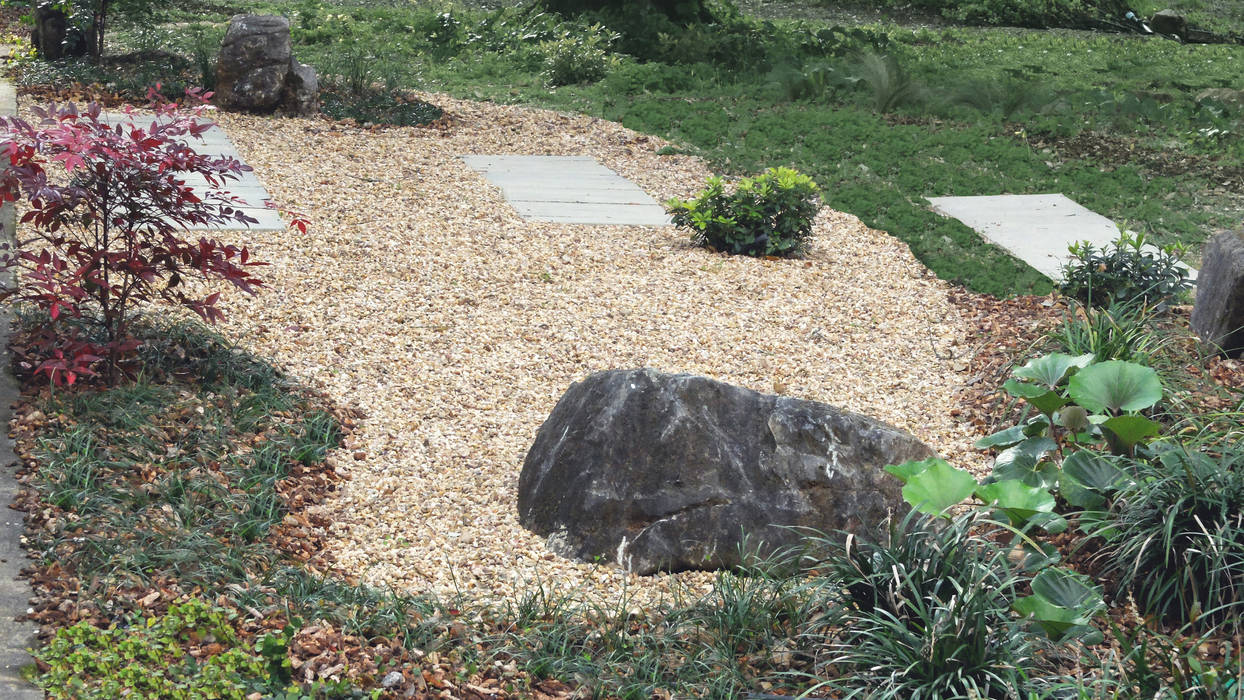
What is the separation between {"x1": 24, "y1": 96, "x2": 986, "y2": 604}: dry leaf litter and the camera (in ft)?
12.9

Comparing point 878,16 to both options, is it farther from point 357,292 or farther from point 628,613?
point 628,613

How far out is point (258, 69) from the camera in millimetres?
9555

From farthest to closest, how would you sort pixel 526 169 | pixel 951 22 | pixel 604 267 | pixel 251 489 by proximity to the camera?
pixel 951 22 → pixel 526 169 → pixel 604 267 → pixel 251 489

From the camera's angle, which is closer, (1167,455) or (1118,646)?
(1118,646)

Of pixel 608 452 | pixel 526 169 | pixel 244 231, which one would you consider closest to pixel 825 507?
pixel 608 452

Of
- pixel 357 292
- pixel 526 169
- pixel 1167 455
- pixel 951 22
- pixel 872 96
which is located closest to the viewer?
pixel 1167 455

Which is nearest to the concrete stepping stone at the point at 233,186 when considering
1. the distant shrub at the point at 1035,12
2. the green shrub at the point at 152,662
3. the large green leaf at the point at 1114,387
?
the green shrub at the point at 152,662

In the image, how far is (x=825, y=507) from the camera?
3812 mm

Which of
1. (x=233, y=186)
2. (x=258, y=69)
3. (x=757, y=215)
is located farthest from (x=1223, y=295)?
(x=258, y=69)

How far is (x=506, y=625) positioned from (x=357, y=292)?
2.96m

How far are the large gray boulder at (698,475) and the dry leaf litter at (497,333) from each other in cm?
11

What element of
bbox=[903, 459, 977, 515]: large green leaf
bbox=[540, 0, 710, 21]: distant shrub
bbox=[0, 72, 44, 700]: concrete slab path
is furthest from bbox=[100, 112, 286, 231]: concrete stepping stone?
bbox=[540, 0, 710, 21]: distant shrub

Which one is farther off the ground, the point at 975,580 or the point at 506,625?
the point at 975,580

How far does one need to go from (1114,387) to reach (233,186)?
5751mm
